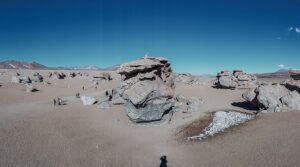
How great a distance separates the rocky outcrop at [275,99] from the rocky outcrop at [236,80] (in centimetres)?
1988

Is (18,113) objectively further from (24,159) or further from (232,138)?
(232,138)

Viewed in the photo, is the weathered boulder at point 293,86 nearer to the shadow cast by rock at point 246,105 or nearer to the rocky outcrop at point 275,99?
the rocky outcrop at point 275,99

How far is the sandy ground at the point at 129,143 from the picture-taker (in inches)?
594

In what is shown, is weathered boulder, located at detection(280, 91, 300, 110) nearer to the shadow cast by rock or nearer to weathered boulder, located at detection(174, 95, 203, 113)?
the shadow cast by rock

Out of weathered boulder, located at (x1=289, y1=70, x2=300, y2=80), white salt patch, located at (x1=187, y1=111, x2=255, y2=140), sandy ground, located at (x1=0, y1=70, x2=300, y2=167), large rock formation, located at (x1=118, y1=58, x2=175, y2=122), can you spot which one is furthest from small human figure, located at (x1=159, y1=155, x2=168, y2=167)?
weathered boulder, located at (x1=289, y1=70, x2=300, y2=80)

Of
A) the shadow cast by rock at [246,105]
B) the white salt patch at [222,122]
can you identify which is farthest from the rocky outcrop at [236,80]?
the white salt patch at [222,122]

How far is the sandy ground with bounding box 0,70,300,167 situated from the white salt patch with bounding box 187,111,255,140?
124cm

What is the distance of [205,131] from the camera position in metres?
21.2

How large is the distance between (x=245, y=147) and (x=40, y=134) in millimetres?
15446

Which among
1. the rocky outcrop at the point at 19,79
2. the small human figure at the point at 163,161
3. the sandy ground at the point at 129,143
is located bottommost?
the small human figure at the point at 163,161

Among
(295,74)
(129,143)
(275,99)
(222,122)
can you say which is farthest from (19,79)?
(295,74)

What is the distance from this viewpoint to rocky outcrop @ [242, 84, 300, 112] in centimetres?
2352

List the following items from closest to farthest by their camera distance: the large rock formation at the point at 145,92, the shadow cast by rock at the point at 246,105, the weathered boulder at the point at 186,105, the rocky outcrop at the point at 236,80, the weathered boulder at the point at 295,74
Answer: the large rock formation at the point at 145,92 < the weathered boulder at the point at 186,105 < the weathered boulder at the point at 295,74 < the shadow cast by rock at the point at 246,105 < the rocky outcrop at the point at 236,80

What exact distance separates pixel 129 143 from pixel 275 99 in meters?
15.8
